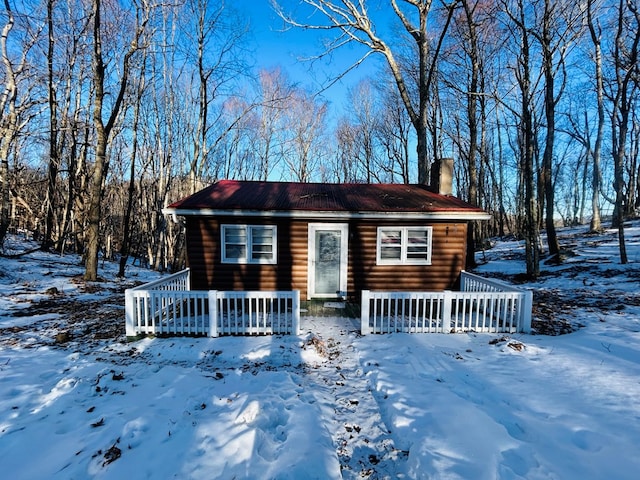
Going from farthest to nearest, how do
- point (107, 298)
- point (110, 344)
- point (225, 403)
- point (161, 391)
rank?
point (107, 298) → point (110, 344) → point (161, 391) → point (225, 403)

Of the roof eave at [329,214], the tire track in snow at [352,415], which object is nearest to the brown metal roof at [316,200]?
the roof eave at [329,214]

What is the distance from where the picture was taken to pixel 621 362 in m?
4.67

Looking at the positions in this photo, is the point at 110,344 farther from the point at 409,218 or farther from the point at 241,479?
the point at 409,218

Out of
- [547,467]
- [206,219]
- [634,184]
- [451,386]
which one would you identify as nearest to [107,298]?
[206,219]

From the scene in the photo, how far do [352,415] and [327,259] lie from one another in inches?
203

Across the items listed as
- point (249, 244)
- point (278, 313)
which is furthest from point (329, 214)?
point (278, 313)

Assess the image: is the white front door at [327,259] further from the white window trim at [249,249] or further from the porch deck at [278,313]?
the porch deck at [278,313]

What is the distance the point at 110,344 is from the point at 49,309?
4016mm

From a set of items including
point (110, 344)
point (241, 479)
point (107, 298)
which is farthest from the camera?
point (107, 298)

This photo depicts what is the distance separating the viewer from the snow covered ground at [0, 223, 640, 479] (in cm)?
273

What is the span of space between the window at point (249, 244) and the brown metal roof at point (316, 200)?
680 millimetres

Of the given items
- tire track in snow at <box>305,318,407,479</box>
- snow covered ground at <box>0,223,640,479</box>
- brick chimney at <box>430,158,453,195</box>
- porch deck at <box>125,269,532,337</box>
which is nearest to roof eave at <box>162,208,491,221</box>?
porch deck at <box>125,269,532,337</box>

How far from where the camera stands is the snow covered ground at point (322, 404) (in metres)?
2.73

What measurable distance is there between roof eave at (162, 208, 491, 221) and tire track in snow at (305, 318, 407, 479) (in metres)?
3.25
